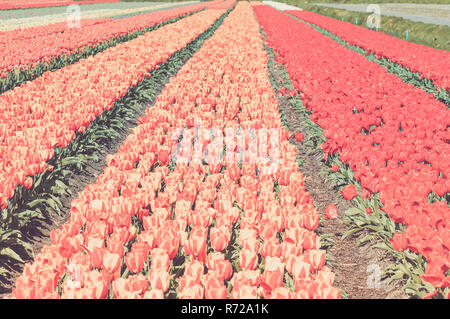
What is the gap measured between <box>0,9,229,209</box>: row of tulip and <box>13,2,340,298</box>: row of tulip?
838 mm

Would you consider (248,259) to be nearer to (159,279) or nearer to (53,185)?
(159,279)

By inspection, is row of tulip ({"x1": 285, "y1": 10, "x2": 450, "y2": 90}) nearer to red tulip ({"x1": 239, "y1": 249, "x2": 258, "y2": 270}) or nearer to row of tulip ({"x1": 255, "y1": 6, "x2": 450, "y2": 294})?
row of tulip ({"x1": 255, "y1": 6, "x2": 450, "y2": 294})

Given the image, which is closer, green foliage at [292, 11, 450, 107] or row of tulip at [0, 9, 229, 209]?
row of tulip at [0, 9, 229, 209]

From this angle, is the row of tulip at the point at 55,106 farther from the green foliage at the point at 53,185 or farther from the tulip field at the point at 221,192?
the green foliage at the point at 53,185

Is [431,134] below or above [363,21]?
below

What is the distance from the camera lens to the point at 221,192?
384 cm

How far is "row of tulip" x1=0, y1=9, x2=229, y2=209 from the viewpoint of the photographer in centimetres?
453

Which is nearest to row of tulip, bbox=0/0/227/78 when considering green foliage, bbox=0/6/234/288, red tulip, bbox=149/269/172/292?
green foliage, bbox=0/6/234/288

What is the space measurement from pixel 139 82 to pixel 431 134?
276 inches

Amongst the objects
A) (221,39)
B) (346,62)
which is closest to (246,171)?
(346,62)

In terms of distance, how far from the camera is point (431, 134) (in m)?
5.66
